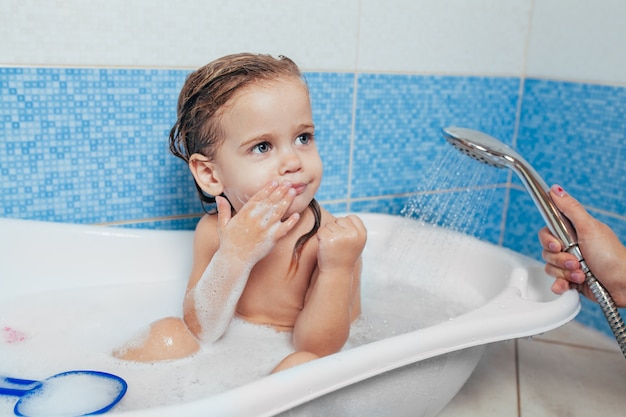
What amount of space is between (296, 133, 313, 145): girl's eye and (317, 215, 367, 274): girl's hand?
0.15 m

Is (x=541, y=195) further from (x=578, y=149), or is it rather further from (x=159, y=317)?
(x=159, y=317)

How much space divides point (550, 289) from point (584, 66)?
2.14ft

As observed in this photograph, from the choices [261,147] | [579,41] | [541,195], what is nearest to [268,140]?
[261,147]

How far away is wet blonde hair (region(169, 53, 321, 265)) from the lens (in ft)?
3.31

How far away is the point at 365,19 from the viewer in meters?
1.46

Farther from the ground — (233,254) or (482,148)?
(482,148)

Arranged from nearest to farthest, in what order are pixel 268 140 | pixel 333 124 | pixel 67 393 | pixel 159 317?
1. pixel 67 393
2. pixel 268 140
3. pixel 159 317
4. pixel 333 124

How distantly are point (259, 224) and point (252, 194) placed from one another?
58 millimetres

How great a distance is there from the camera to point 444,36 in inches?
61.9

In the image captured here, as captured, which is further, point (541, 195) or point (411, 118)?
point (411, 118)

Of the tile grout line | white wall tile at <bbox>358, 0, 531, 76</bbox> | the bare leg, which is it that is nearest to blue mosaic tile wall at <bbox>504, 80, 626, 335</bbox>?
white wall tile at <bbox>358, 0, 531, 76</bbox>

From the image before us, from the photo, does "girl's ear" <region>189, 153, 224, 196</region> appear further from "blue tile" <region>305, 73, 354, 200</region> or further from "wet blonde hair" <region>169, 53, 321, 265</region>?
"blue tile" <region>305, 73, 354, 200</region>

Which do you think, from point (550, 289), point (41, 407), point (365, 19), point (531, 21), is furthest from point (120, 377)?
point (531, 21)

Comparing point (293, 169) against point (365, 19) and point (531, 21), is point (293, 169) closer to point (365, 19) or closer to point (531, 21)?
point (365, 19)
